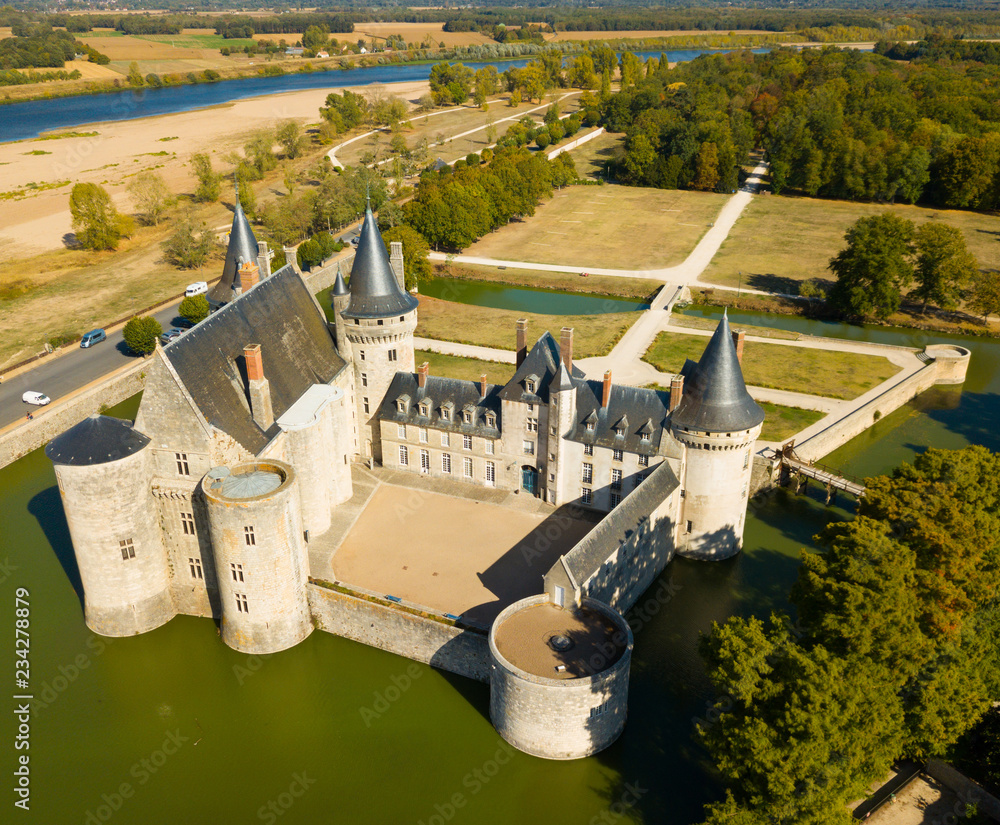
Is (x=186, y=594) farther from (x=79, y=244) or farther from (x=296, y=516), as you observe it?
(x=79, y=244)

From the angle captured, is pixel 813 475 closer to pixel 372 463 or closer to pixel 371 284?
pixel 372 463

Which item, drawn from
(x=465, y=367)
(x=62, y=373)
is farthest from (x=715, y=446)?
(x=62, y=373)

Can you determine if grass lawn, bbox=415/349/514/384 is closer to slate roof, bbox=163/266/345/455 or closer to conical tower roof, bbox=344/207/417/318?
conical tower roof, bbox=344/207/417/318

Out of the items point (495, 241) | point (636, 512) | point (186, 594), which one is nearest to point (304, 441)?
point (186, 594)

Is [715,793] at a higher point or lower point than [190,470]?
lower

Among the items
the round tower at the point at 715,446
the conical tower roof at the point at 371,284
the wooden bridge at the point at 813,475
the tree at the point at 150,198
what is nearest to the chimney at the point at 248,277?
the conical tower roof at the point at 371,284

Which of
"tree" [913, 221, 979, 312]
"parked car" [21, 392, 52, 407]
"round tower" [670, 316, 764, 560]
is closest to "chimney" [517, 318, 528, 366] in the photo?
"round tower" [670, 316, 764, 560]
